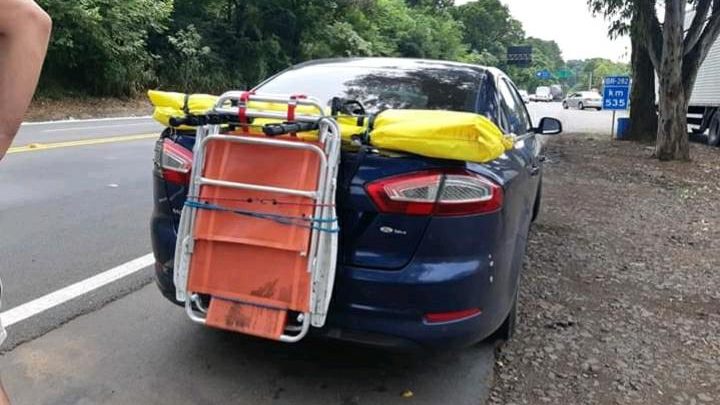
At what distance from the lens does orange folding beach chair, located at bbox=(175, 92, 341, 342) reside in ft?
8.68

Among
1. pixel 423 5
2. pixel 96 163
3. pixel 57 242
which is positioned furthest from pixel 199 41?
pixel 423 5

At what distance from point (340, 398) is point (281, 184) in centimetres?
110

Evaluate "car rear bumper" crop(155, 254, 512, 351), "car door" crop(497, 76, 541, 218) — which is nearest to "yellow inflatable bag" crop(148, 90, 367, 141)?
"car rear bumper" crop(155, 254, 512, 351)

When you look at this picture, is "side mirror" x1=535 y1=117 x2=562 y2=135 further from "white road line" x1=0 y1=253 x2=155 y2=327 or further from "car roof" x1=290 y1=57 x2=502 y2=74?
"white road line" x1=0 y1=253 x2=155 y2=327

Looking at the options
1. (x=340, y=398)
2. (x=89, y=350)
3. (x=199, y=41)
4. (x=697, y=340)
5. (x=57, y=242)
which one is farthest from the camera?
(x=199, y=41)

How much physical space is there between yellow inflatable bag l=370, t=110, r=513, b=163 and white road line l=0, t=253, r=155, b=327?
229 centimetres

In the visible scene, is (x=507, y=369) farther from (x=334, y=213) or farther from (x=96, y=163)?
(x=96, y=163)

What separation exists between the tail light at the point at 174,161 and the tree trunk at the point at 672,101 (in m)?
11.8

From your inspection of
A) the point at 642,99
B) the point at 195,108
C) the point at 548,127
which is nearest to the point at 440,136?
the point at 195,108

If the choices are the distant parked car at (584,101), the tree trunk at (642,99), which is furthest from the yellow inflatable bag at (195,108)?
the distant parked car at (584,101)

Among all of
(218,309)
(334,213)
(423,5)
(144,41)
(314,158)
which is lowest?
(218,309)

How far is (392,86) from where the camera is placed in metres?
3.85

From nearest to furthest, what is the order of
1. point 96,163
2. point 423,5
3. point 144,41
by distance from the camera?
point 96,163 < point 144,41 < point 423,5

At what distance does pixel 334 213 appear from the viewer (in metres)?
2.67
